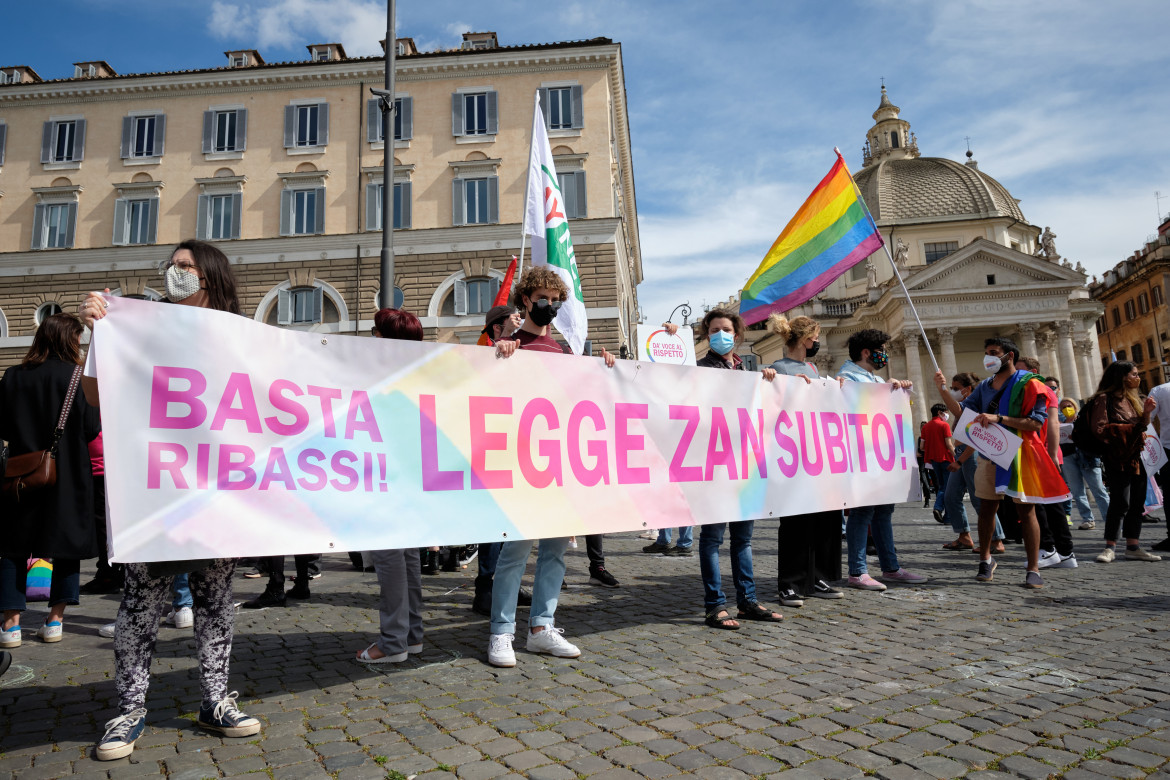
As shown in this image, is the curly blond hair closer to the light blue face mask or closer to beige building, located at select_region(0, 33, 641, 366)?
the light blue face mask

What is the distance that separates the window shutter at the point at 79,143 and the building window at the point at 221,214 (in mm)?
5281

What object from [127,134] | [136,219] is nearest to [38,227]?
[136,219]

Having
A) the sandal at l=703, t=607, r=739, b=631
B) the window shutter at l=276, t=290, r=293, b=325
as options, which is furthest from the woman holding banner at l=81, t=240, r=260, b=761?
the window shutter at l=276, t=290, r=293, b=325

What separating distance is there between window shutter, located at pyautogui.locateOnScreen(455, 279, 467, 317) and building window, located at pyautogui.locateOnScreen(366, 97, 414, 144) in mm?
6281

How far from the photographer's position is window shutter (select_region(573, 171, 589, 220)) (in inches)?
1082

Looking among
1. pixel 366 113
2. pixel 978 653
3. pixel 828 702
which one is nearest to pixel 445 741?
pixel 828 702

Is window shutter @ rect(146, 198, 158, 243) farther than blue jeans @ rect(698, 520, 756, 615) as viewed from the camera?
Yes

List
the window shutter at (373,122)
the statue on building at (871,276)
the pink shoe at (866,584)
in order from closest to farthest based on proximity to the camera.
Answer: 1. the pink shoe at (866,584)
2. the window shutter at (373,122)
3. the statue on building at (871,276)

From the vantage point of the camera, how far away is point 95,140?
29.3 meters

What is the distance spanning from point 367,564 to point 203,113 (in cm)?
2763

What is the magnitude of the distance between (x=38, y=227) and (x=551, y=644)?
108 feet

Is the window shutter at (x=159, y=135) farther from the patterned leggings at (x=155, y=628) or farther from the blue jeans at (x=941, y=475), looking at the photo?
the patterned leggings at (x=155, y=628)

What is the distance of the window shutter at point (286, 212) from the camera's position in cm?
2827

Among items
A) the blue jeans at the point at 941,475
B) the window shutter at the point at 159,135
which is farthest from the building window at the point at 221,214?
the blue jeans at the point at 941,475
